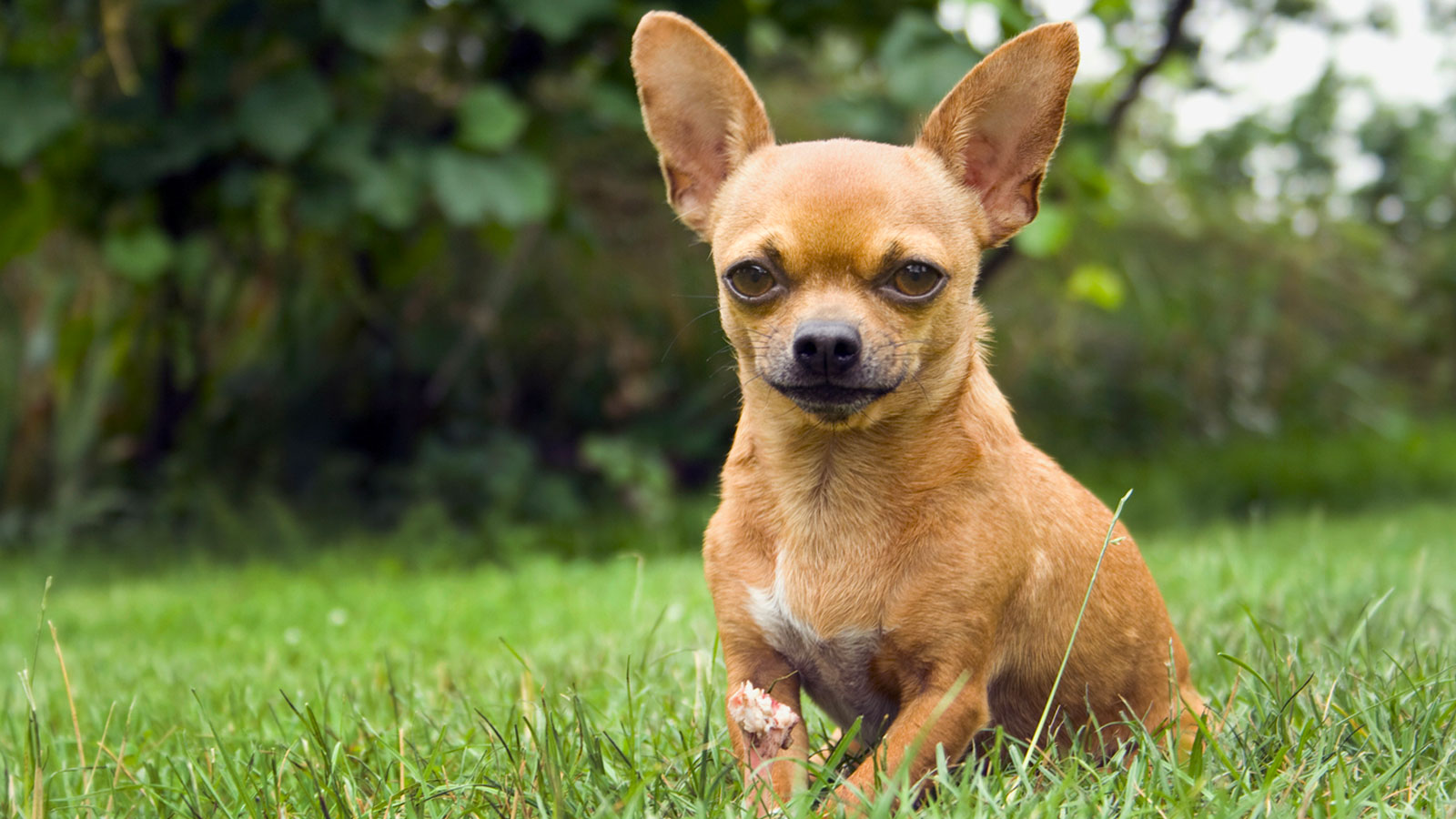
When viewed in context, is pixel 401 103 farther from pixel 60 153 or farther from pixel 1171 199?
pixel 1171 199

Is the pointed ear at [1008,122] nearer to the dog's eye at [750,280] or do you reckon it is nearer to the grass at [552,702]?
the dog's eye at [750,280]

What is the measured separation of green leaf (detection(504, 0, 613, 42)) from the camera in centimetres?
454

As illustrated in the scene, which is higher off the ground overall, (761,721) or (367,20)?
(367,20)

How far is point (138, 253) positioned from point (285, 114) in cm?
92

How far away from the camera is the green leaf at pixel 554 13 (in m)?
4.54

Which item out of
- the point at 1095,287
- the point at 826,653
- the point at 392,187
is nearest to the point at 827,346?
the point at 826,653

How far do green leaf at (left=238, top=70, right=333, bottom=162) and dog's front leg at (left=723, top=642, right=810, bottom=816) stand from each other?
3464 mm

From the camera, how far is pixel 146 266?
195 inches

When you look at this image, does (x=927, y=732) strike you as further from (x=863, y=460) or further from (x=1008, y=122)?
(x=1008, y=122)

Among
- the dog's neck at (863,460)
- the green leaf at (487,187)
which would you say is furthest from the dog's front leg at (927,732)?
the green leaf at (487,187)

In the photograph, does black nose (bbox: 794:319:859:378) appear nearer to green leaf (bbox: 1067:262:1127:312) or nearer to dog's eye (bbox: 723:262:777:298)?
dog's eye (bbox: 723:262:777:298)

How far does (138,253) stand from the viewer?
196 inches

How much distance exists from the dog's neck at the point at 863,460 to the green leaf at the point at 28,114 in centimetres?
370

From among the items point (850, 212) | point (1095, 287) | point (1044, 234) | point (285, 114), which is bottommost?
point (1095, 287)
